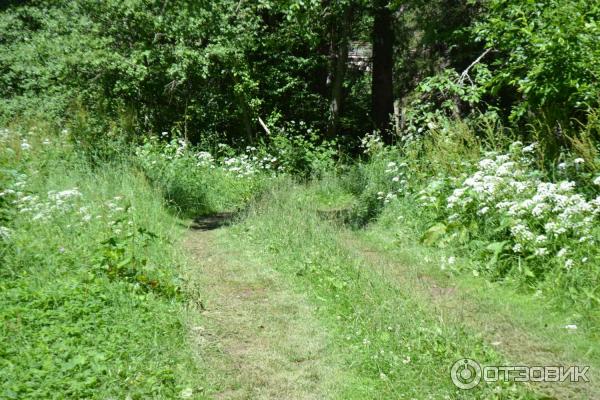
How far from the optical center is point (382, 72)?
15.7 m

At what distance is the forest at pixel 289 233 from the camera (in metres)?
4.33

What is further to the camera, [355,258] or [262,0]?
[262,0]

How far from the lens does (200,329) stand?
518 cm

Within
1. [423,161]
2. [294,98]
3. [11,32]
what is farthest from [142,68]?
[423,161]

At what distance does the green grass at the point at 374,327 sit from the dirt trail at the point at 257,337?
0.18 m

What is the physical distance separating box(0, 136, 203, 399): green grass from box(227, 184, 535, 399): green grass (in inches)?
50.0

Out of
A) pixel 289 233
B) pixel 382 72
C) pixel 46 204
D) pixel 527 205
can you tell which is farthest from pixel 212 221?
pixel 382 72

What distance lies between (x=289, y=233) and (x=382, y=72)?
29.3 feet

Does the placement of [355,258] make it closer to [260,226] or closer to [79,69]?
[260,226]

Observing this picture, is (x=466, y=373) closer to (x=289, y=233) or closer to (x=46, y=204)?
(x=289, y=233)

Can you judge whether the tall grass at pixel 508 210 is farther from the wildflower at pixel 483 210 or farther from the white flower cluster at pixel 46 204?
the white flower cluster at pixel 46 204

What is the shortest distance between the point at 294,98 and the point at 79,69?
5512mm

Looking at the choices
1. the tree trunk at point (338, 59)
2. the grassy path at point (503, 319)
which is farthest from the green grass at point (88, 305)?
the tree trunk at point (338, 59)

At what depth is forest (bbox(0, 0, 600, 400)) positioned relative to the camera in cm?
433
